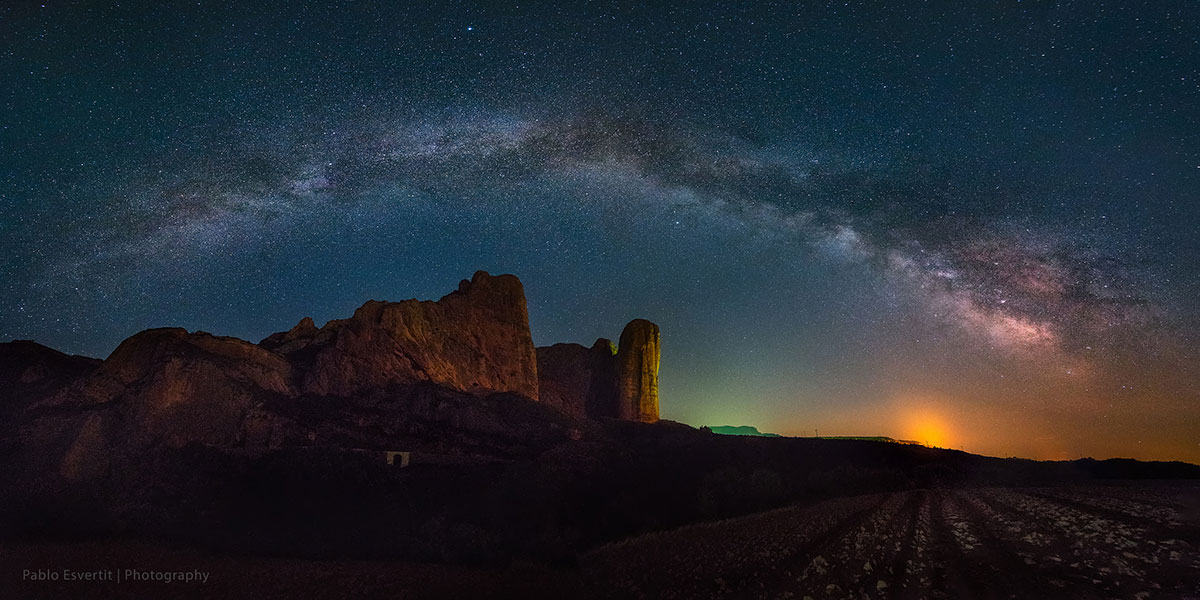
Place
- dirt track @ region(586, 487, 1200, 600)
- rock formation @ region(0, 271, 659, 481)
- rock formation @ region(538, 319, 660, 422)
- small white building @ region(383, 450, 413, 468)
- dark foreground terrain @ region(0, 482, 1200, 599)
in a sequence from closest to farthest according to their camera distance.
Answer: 1. dirt track @ region(586, 487, 1200, 600)
2. dark foreground terrain @ region(0, 482, 1200, 599)
3. small white building @ region(383, 450, 413, 468)
4. rock formation @ region(0, 271, 659, 481)
5. rock formation @ region(538, 319, 660, 422)

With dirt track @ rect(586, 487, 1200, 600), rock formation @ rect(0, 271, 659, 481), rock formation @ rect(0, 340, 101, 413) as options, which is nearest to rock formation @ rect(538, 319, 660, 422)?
rock formation @ rect(0, 271, 659, 481)

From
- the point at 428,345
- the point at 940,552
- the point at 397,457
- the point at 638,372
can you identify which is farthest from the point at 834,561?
the point at 638,372

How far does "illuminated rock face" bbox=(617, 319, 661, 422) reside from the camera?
98.4 meters

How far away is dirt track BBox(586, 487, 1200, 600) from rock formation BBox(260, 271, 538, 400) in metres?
49.1

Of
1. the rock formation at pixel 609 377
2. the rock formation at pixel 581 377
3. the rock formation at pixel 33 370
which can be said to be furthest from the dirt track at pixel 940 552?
the rock formation at pixel 581 377

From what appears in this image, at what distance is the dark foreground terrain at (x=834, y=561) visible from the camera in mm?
13484

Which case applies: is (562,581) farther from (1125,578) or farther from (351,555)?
(1125,578)

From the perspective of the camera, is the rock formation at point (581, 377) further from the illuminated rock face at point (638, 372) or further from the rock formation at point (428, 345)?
the rock formation at point (428, 345)

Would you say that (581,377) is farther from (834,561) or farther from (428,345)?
(834,561)

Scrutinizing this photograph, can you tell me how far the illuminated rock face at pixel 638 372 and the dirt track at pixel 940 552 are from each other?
70098mm

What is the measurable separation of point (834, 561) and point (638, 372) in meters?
83.9

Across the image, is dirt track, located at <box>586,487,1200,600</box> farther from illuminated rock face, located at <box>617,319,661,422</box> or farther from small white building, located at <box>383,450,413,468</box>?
illuminated rock face, located at <box>617,319,661,422</box>

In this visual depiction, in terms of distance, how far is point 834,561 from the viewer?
680 inches

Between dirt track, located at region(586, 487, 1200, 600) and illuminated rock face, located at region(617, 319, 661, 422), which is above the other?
illuminated rock face, located at region(617, 319, 661, 422)
